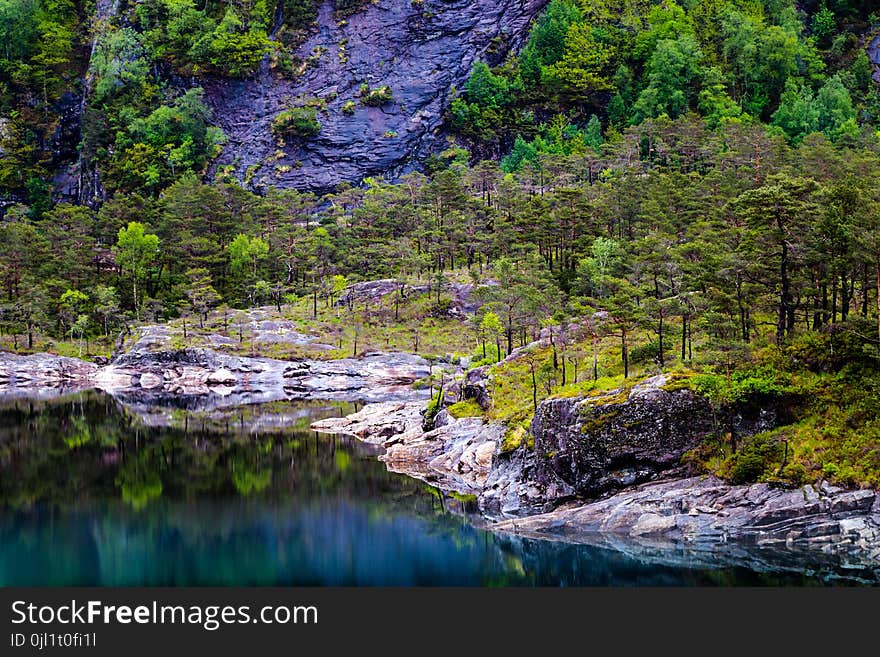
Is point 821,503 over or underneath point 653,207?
underneath

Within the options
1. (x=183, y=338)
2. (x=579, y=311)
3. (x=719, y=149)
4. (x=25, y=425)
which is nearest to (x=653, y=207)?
(x=719, y=149)

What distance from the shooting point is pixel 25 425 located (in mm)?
75500

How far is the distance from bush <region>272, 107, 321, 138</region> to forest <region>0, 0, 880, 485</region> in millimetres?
14602

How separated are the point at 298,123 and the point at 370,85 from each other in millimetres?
19119

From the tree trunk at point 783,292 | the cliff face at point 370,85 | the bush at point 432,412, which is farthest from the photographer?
the cliff face at point 370,85

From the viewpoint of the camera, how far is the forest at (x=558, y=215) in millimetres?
43500

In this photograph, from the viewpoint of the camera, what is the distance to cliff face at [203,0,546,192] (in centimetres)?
18150

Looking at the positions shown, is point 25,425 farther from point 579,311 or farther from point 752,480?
point 752,480

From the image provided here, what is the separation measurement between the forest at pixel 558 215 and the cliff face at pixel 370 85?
4283 mm

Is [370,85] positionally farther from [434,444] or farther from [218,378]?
[434,444]

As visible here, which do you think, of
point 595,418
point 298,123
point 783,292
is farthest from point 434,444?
point 298,123

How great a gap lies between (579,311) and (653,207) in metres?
40.6

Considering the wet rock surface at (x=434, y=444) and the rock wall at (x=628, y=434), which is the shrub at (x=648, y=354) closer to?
the rock wall at (x=628, y=434)

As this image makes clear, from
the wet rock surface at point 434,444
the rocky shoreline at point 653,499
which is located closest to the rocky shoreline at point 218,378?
the wet rock surface at point 434,444
